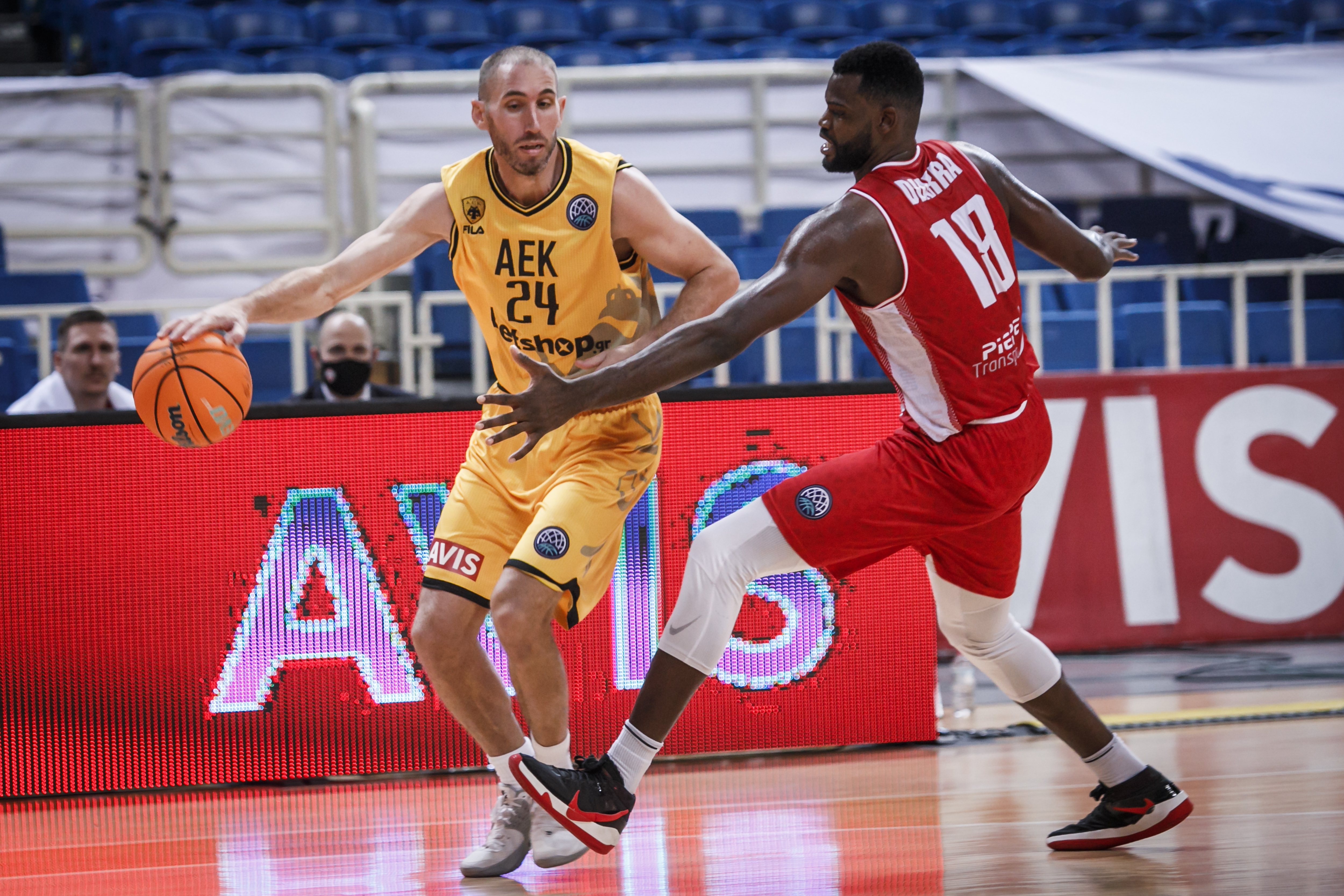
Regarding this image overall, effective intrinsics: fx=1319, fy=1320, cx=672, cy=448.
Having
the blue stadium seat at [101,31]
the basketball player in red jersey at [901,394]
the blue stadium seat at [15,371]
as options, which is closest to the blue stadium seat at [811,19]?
the blue stadium seat at [101,31]

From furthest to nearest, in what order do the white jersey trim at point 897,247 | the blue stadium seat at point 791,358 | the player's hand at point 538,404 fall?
1. the blue stadium seat at point 791,358
2. the white jersey trim at point 897,247
3. the player's hand at point 538,404

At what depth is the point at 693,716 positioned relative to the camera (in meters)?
4.79

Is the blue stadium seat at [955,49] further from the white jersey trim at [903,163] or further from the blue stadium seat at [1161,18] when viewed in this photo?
the white jersey trim at [903,163]

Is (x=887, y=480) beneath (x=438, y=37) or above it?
beneath

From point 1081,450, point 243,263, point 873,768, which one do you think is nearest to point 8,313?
point 243,263

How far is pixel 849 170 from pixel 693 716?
2343mm

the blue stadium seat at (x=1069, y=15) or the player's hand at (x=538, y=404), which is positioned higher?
the blue stadium seat at (x=1069, y=15)

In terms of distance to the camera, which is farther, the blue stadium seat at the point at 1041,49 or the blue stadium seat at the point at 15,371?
the blue stadium seat at the point at 1041,49

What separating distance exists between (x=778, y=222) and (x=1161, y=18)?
5127 millimetres

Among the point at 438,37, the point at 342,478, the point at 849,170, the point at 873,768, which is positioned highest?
the point at 438,37

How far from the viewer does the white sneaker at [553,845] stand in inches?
131

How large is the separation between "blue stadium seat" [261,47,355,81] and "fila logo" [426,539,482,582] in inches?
321

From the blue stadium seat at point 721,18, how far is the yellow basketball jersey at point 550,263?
875 cm

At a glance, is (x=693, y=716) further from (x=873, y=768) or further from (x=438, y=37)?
(x=438, y=37)
